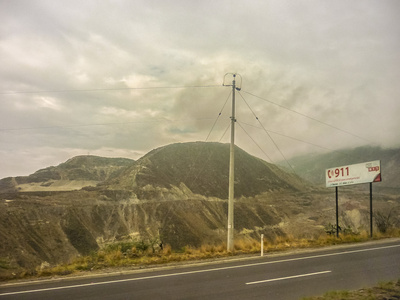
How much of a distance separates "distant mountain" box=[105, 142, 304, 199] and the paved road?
49769 millimetres

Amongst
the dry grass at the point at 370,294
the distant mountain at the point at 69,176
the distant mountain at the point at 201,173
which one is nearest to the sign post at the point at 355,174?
the dry grass at the point at 370,294

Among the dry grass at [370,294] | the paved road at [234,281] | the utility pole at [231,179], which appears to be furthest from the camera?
the utility pole at [231,179]

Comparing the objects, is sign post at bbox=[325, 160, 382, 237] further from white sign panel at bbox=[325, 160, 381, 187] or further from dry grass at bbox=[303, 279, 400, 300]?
dry grass at bbox=[303, 279, 400, 300]

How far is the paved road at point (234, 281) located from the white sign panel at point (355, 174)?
886 cm

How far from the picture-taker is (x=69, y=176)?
317 ft

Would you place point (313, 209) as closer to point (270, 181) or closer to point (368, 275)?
point (270, 181)

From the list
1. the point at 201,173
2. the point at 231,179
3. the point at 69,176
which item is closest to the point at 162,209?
the point at 201,173

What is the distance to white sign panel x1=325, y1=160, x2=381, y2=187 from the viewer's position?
19.7m

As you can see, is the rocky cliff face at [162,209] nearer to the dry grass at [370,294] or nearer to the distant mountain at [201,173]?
the distant mountain at [201,173]

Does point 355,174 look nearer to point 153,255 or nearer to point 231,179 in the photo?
point 231,179

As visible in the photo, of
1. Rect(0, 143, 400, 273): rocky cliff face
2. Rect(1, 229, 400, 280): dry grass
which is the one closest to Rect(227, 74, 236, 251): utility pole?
Rect(1, 229, 400, 280): dry grass

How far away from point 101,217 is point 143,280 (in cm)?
4118

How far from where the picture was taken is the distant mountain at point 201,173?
7000 centimetres

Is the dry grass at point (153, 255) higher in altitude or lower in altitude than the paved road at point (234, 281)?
lower
